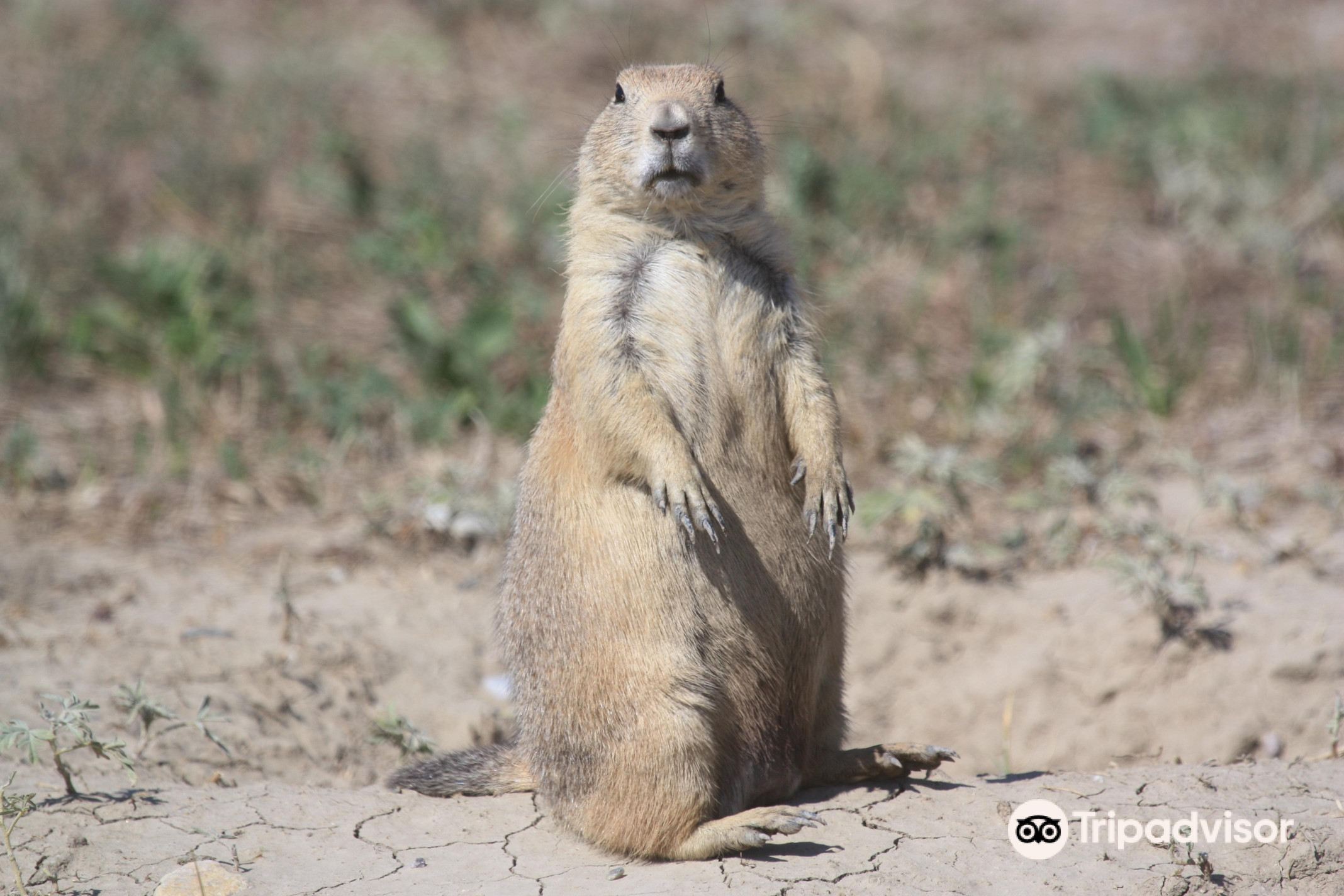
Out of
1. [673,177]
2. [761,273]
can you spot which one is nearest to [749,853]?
[761,273]

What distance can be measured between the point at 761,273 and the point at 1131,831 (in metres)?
1.93

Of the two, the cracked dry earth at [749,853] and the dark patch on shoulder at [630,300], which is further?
the dark patch on shoulder at [630,300]

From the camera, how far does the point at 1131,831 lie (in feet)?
11.9

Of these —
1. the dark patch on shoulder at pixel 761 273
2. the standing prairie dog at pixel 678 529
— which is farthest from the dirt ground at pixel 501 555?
the dark patch on shoulder at pixel 761 273

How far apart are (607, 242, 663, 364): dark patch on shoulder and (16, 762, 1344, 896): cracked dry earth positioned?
143cm

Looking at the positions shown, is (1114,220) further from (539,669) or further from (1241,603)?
(539,669)

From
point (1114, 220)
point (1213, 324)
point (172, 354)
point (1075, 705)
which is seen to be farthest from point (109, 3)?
point (1075, 705)

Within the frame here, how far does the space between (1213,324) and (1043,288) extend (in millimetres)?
969

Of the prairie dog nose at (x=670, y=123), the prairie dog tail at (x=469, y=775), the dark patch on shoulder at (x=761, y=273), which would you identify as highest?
the prairie dog nose at (x=670, y=123)

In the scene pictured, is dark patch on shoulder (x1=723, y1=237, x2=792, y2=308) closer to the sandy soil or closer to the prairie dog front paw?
the prairie dog front paw

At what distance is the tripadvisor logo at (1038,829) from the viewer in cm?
353

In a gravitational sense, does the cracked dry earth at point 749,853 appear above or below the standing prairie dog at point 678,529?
below

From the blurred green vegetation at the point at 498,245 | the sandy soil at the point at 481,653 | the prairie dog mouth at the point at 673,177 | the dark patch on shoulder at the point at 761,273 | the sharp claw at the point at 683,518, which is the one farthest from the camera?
the blurred green vegetation at the point at 498,245

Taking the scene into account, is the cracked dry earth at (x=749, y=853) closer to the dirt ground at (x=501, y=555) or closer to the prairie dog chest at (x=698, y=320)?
the dirt ground at (x=501, y=555)
